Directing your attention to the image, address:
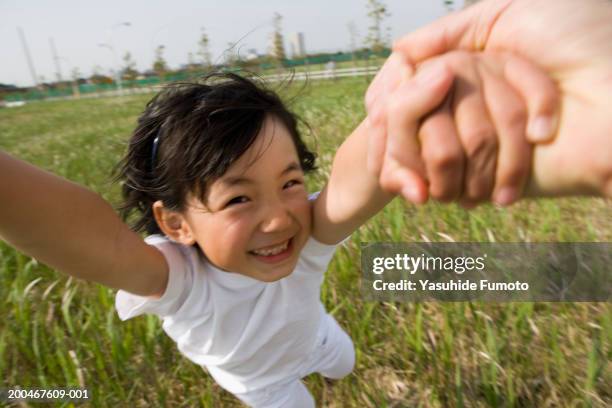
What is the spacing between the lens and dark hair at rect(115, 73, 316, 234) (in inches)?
42.4

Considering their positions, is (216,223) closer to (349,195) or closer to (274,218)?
Result: (274,218)

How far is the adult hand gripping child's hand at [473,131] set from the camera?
55 centimetres

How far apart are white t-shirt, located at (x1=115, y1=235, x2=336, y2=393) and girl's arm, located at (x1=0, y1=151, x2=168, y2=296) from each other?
112 mm

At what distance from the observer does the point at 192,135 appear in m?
1.11

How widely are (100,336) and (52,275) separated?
699 millimetres

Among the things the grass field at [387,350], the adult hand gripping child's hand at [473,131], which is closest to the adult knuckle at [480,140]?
the adult hand gripping child's hand at [473,131]

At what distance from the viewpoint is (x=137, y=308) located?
3.78ft

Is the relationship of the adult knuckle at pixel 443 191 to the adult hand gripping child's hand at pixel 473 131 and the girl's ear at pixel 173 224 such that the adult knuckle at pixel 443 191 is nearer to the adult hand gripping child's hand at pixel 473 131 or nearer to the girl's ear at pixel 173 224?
the adult hand gripping child's hand at pixel 473 131

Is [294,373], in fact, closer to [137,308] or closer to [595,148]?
[137,308]

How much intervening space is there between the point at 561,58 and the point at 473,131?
17cm

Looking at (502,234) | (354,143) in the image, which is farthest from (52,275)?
(502,234)

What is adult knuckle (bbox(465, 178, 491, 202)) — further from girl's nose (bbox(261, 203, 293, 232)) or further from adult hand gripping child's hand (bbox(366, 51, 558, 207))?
girl's nose (bbox(261, 203, 293, 232))

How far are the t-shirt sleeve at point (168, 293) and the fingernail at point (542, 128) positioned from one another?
89cm

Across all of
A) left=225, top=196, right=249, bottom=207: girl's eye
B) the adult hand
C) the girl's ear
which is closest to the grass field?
the girl's ear
